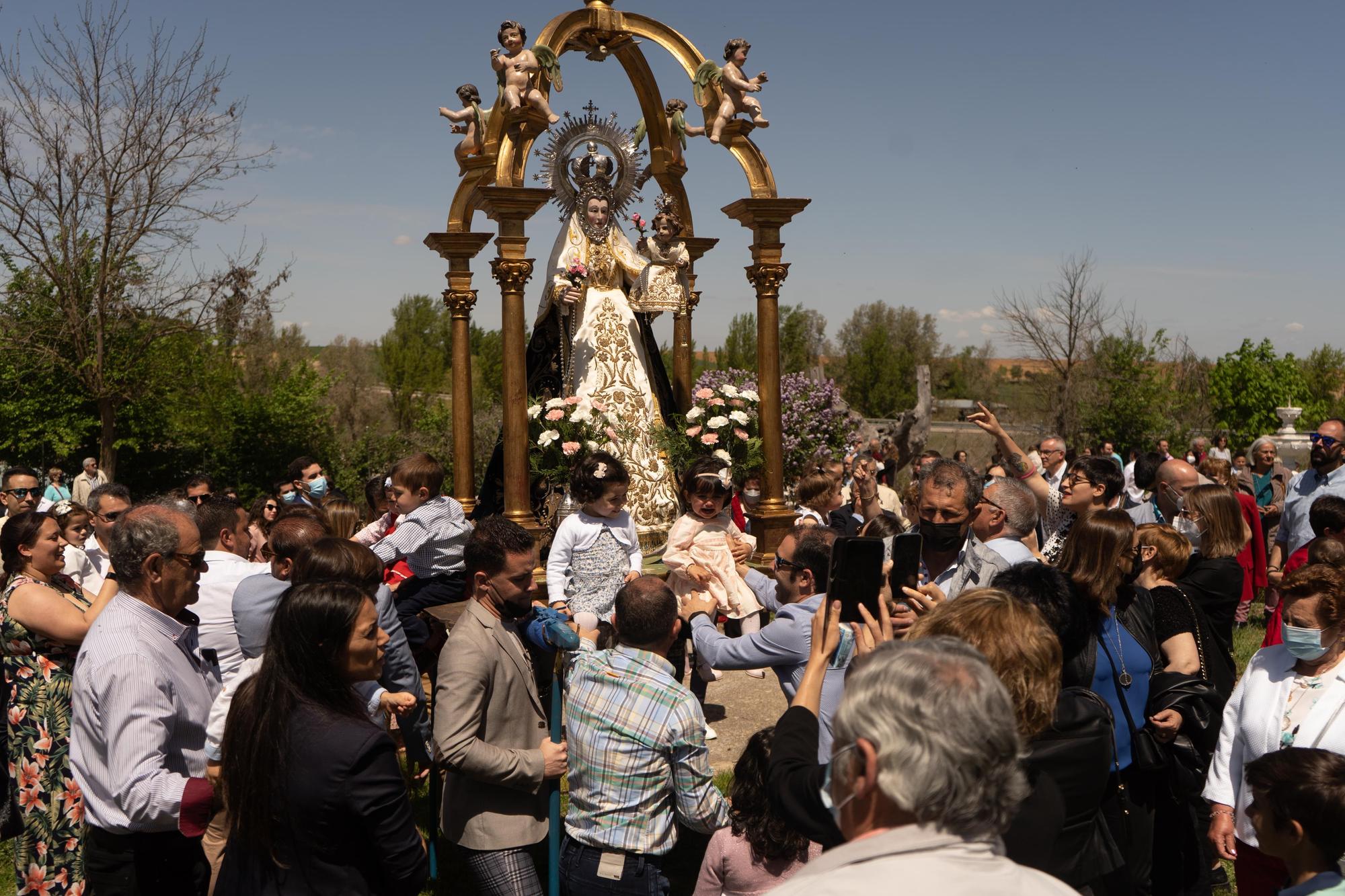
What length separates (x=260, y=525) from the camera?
7.86 m

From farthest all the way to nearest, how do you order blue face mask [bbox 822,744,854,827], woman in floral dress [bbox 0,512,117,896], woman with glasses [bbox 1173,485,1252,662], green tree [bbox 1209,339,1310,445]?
green tree [bbox 1209,339,1310,445], woman with glasses [bbox 1173,485,1252,662], woman in floral dress [bbox 0,512,117,896], blue face mask [bbox 822,744,854,827]

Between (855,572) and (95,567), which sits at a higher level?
(855,572)

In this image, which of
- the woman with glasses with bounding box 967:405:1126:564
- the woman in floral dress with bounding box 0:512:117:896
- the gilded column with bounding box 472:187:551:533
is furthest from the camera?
the gilded column with bounding box 472:187:551:533

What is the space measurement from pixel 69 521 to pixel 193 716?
4.20 m

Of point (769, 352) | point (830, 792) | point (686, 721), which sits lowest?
point (686, 721)

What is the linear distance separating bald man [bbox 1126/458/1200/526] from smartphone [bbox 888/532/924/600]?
398cm

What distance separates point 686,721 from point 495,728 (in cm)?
75

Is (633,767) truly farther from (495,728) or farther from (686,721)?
(495,728)

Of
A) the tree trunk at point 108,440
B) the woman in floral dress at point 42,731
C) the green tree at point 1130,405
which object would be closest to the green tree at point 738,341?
the green tree at point 1130,405

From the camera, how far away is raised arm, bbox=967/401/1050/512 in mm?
5883

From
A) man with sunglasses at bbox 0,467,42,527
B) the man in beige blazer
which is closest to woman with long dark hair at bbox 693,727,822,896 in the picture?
the man in beige blazer

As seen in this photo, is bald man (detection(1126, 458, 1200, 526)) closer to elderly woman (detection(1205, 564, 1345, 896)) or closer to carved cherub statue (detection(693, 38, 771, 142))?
elderly woman (detection(1205, 564, 1345, 896))

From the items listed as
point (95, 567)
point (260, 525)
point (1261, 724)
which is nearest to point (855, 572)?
point (1261, 724)

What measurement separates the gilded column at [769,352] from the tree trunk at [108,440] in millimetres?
11650
